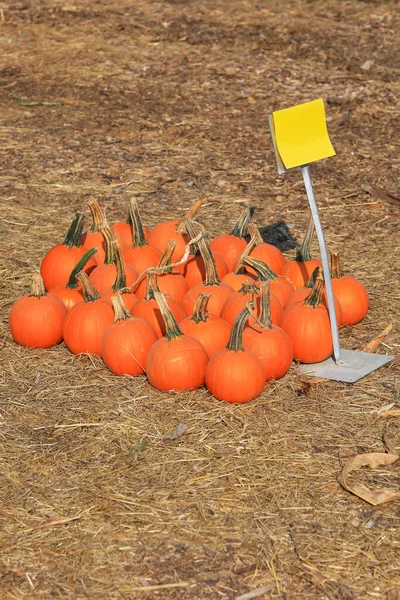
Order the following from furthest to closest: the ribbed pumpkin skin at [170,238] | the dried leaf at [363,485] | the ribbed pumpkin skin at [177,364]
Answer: the ribbed pumpkin skin at [170,238] < the ribbed pumpkin skin at [177,364] < the dried leaf at [363,485]

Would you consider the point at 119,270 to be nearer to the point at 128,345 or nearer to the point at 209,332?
the point at 128,345

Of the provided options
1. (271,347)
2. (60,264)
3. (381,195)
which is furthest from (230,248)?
(381,195)

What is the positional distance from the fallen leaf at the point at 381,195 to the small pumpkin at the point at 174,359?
3222mm

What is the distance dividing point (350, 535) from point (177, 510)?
0.70 m

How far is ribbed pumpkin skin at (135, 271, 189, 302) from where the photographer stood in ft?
17.1

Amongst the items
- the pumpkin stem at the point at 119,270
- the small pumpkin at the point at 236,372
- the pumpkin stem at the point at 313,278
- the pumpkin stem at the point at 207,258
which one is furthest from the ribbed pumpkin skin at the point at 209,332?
the pumpkin stem at the point at 313,278

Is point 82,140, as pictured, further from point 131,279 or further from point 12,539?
point 12,539

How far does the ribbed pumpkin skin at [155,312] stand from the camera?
16.2 feet

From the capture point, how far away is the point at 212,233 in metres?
6.87

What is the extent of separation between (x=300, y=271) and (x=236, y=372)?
1178 mm

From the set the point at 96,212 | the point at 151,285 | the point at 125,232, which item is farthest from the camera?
the point at 125,232

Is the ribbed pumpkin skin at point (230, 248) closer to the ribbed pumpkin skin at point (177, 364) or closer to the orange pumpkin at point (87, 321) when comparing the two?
the orange pumpkin at point (87, 321)

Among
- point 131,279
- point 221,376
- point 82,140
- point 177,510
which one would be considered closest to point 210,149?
point 82,140

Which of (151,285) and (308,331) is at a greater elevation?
(151,285)
